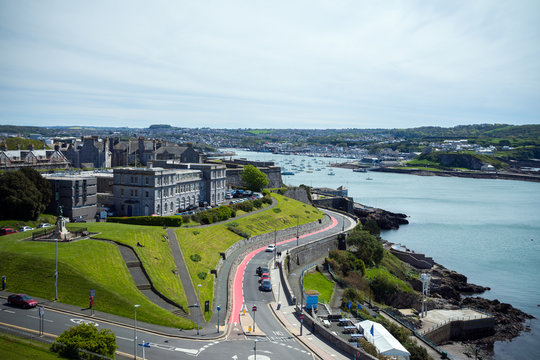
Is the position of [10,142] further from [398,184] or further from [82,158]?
[398,184]

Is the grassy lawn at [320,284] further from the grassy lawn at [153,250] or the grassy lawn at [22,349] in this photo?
the grassy lawn at [22,349]

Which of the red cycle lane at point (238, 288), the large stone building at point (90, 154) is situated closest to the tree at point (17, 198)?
the red cycle lane at point (238, 288)

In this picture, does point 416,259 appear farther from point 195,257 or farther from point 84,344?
point 84,344

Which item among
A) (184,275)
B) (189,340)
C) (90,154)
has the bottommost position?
(189,340)

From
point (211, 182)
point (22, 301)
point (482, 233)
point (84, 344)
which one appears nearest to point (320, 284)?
point (211, 182)

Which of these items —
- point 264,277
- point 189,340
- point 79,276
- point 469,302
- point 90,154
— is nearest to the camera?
point 189,340

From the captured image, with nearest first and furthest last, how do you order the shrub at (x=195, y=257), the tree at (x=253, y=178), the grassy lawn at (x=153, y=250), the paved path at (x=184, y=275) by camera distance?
the paved path at (x=184, y=275)
the grassy lawn at (x=153, y=250)
the shrub at (x=195, y=257)
the tree at (x=253, y=178)

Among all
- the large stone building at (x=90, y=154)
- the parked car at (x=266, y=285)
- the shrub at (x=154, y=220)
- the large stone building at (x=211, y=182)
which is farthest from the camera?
the large stone building at (x=90, y=154)
